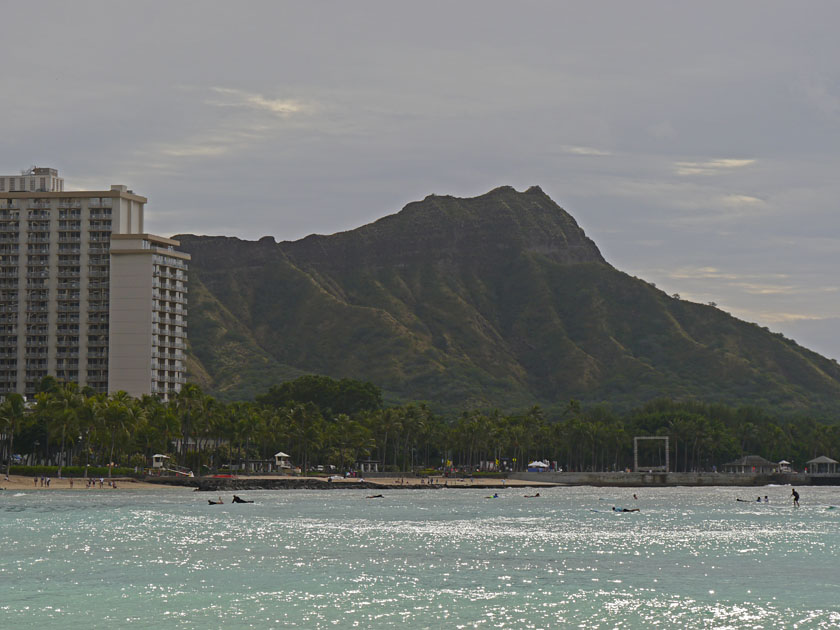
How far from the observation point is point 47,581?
178 feet

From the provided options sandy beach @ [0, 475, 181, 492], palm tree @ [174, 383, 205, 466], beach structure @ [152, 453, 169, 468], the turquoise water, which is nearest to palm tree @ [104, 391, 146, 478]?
sandy beach @ [0, 475, 181, 492]

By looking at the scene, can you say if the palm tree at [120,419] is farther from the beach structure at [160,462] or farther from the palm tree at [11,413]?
the palm tree at [11,413]

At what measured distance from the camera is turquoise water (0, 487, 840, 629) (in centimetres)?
4434

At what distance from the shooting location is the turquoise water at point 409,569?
44344 mm

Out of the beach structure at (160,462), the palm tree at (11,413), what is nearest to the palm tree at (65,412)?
the palm tree at (11,413)

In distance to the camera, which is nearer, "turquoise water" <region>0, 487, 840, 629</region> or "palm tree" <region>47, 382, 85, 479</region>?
"turquoise water" <region>0, 487, 840, 629</region>

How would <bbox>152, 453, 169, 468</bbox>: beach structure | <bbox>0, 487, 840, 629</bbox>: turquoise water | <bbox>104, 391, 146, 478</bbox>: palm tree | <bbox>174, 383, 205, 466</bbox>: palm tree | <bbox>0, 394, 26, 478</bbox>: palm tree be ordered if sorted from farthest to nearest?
<bbox>174, 383, 205, 466</bbox>: palm tree
<bbox>152, 453, 169, 468</bbox>: beach structure
<bbox>0, 394, 26, 478</bbox>: palm tree
<bbox>104, 391, 146, 478</bbox>: palm tree
<bbox>0, 487, 840, 629</bbox>: turquoise water

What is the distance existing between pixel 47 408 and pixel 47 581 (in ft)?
385

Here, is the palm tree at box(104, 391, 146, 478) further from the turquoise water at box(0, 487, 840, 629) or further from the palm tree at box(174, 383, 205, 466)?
the turquoise water at box(0, 487, 840, 629)

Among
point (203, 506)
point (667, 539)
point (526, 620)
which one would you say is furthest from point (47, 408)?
point (526, 620)

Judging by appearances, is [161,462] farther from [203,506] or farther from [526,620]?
[526,620]

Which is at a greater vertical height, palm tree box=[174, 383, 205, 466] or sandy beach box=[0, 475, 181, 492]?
palm tree box=[174, 383, 205, 466]

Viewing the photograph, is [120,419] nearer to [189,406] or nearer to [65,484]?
[65,484]

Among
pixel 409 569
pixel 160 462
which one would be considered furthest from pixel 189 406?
pixel 409 569
